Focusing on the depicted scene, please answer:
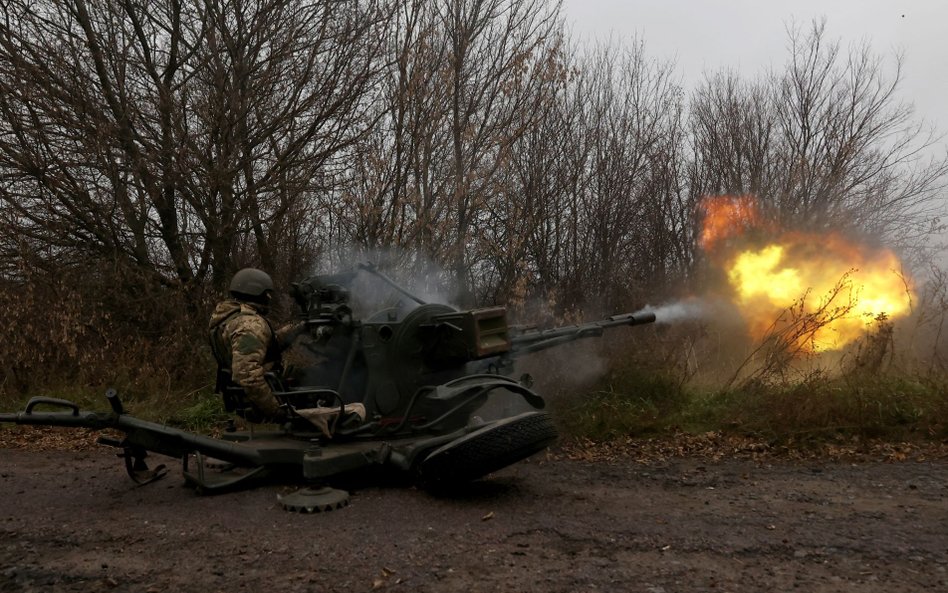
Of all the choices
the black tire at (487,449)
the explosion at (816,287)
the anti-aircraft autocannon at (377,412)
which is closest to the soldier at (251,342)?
the anti-aircraft autocannon at (377,412)

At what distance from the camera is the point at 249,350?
5.82 meters

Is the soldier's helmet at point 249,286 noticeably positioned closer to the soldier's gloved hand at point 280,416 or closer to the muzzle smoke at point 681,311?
the soldier's gloved hand at point 280,416

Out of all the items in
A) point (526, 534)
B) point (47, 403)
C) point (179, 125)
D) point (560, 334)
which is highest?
point (179, 125)

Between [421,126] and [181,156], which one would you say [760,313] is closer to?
[421,126]

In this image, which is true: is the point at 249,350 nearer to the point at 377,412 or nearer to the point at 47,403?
the point at 377,412

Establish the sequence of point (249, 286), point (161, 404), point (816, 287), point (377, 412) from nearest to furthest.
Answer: point (377, 412), point (249, 286), point (161, 404), point (816, 287)

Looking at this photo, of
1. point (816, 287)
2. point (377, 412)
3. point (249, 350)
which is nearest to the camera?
point (249, 350)

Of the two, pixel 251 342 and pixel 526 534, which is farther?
pixel 251 342

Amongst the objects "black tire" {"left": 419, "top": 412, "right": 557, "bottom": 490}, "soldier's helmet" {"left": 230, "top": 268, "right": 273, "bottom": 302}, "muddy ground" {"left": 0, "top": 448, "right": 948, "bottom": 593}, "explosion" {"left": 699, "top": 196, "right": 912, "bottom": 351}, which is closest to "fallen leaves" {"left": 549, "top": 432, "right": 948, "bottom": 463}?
"muddy ground" {"left": 0, "top": 448, "right": 948, "bottom": 593}

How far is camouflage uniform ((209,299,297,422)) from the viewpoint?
18.9 feet

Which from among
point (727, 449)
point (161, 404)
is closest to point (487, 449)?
point (727, 449)

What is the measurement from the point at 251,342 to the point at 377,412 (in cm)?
115

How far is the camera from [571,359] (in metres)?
8.67

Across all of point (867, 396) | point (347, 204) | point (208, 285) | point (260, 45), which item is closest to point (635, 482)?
point (867, 396)
